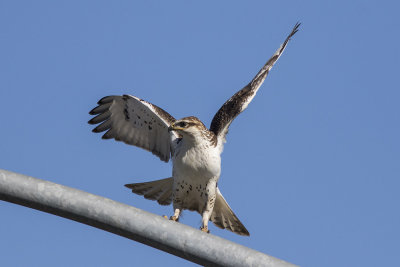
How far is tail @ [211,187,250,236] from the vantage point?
9.91 metres

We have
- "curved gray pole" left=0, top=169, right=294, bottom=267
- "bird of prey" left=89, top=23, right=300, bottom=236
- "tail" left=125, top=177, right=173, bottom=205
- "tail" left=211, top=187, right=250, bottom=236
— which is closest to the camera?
"curved gray pole" left=0, top=169, right=294, bottom=267

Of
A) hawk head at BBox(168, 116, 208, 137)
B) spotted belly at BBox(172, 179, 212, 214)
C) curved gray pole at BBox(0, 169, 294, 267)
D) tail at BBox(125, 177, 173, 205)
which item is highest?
hawk head at BBox(168, 116, 208, 137)

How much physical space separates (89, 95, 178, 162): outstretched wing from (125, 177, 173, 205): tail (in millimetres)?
569

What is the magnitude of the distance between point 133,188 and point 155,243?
20.6 ft

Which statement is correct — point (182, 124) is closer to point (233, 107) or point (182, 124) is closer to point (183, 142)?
point (183, 142)

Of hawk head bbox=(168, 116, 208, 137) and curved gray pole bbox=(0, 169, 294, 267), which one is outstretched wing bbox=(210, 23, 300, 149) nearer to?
hawk head bbox=(168, 116, 208, 137)

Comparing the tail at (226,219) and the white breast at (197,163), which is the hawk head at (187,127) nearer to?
the white breast at (197,163)

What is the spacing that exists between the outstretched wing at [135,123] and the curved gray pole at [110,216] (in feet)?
20.5

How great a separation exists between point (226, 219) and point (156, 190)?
1080 mm

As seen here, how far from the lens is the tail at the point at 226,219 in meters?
9.91

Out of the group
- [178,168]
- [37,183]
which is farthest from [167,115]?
[37,183]

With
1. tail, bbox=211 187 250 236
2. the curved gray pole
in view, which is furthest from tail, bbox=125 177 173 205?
the curved gray pole

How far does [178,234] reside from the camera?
3900mm

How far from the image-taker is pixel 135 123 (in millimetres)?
10984
